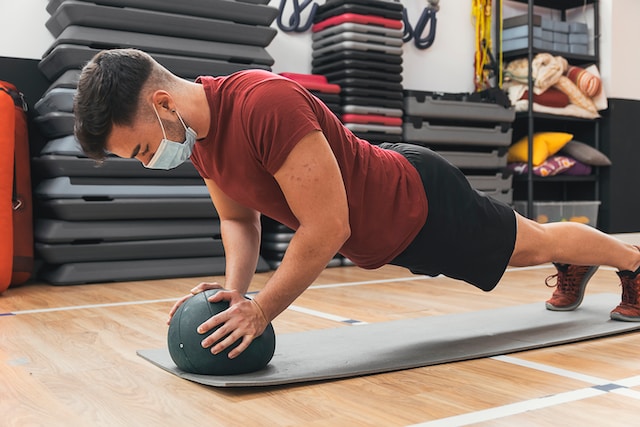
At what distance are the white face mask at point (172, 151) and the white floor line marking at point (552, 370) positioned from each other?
953 millimetres

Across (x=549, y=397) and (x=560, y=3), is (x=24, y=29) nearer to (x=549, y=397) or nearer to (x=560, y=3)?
(x=549, y=397)

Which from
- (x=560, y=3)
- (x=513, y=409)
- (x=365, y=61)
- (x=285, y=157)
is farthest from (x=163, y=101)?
(x=560, y=3)

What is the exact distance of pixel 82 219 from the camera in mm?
3430

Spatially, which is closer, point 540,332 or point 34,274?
point 540,332

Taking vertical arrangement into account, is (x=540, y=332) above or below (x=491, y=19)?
below

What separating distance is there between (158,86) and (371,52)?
111 inches

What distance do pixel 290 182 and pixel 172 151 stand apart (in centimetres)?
28

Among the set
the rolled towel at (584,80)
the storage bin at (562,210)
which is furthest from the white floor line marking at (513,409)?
the rolled towel at (584,80)

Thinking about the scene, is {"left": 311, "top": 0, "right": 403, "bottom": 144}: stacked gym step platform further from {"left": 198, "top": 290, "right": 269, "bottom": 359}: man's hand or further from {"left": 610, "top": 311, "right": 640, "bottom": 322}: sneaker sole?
{"left": 198, "top": 290, "right": 269, "bottom": 359}: man's hand

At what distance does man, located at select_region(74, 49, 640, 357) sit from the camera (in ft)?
5.01

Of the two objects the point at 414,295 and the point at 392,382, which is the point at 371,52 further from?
the point at 392,382

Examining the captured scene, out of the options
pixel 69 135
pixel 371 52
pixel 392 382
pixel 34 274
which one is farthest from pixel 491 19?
pixel 392 382

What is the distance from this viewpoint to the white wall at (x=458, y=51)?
442cm

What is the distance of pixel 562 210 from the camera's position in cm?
498
